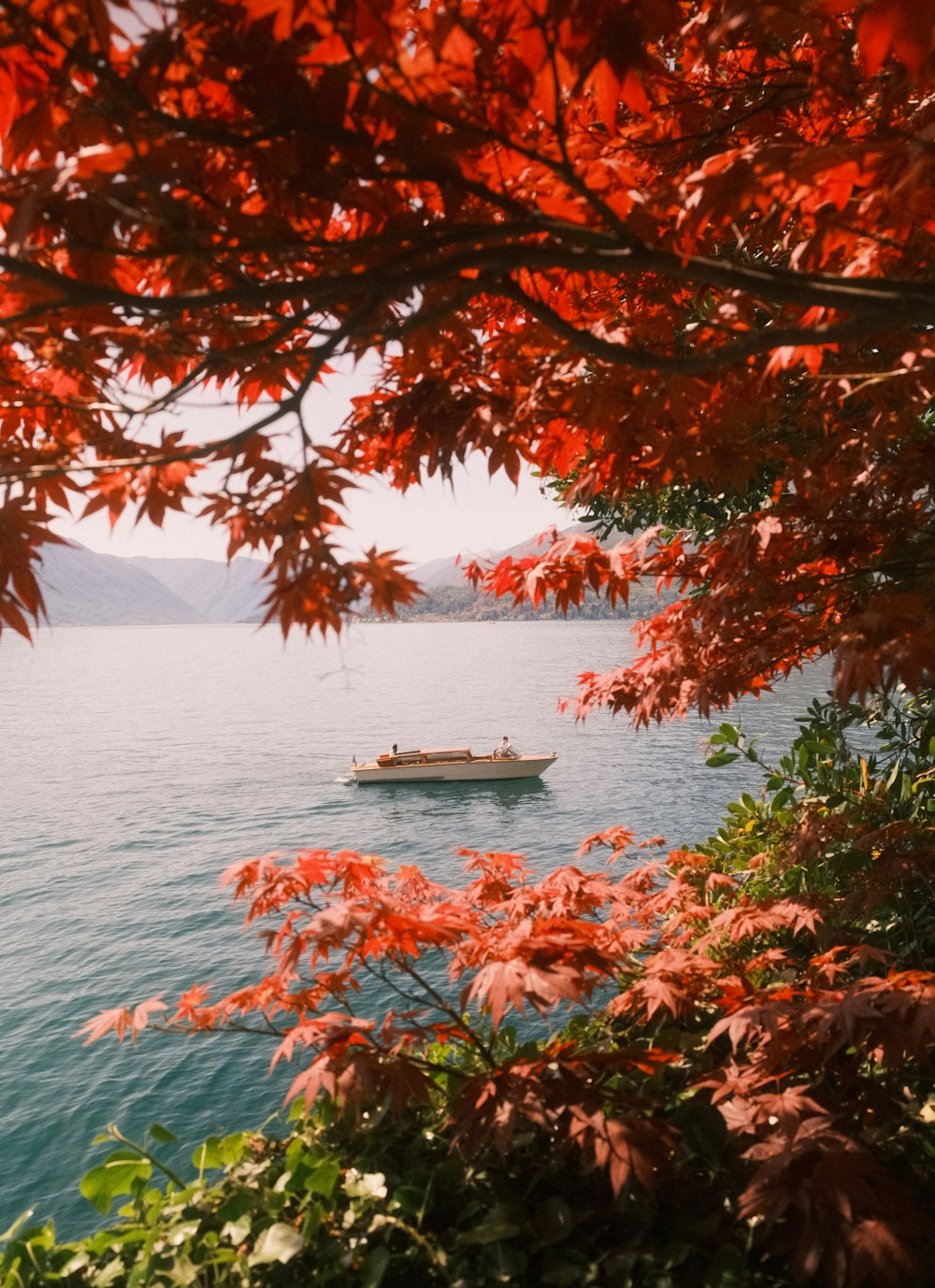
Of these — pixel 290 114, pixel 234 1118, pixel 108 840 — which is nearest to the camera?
pixel 290 114

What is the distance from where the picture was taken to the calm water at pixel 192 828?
993cm

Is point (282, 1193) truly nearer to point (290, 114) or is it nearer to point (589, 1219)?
point (589, 1219)

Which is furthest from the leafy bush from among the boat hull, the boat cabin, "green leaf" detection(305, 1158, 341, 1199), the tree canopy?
the boat cabin

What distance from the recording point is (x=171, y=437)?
2316mm

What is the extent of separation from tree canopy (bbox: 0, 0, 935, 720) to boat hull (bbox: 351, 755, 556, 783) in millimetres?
26584

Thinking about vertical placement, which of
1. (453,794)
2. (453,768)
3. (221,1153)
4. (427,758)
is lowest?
(453,794)

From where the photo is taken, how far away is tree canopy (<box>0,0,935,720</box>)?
1.70 metres

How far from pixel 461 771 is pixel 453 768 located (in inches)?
15.1

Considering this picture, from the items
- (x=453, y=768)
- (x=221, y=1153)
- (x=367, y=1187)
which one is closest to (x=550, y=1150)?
(x=367, y=1187)

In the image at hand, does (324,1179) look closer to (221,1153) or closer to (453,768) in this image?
(221,1153)

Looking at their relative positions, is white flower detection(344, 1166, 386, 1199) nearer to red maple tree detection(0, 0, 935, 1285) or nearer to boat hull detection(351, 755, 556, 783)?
red maple tree detection(0, 0, 935, 1285)

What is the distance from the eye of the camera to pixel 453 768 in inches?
1171

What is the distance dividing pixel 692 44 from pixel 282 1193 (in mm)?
4830

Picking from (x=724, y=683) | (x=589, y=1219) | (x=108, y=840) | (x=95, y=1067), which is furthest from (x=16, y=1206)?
(x=108, y=840)
